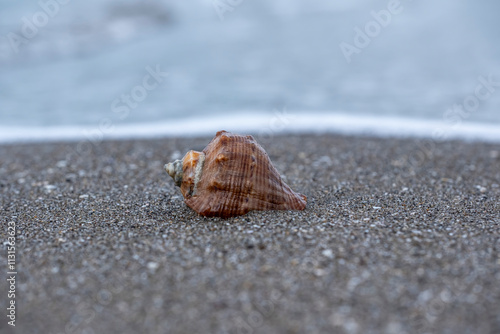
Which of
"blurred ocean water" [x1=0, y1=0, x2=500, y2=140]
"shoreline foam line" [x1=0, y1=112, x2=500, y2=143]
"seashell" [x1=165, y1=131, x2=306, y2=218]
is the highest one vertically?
"blurred ocean water" [x1=0, y1=0, x2=500, y2=140]

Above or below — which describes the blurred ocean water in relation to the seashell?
above

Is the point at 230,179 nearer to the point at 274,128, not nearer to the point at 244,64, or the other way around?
the point at 274,128

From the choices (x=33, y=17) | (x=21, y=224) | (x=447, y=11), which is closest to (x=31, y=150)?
(x=21, y=224)

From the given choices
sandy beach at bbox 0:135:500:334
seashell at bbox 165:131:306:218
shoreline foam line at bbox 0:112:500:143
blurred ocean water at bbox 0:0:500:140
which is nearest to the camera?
sandy beach at bbox 0:135:500:334

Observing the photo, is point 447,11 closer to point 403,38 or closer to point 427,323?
point 403,38

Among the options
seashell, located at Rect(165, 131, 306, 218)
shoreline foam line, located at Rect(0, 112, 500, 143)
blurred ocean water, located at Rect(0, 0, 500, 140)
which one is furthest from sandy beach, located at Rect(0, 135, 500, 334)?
blurred ocean water, located at Rect(0, 0, 500, 140)

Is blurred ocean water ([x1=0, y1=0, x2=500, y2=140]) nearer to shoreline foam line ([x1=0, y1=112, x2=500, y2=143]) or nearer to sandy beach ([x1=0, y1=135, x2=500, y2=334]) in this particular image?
shoreline foam line ([x1=0, y1=112, x2=500, y2=143])

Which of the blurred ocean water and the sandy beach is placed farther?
the blurred ocean water

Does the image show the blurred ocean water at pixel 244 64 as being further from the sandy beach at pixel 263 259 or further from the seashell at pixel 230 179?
the seashell at pixel 230 179
